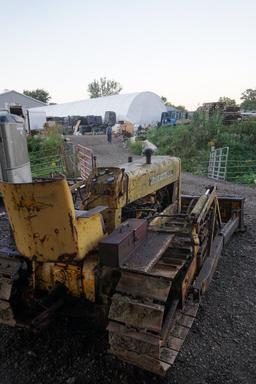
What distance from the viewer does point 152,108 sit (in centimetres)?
4009

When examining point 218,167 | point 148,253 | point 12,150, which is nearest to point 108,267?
point 148,253

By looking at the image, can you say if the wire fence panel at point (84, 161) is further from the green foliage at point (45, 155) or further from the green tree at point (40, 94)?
the green tree at point (40, 94)

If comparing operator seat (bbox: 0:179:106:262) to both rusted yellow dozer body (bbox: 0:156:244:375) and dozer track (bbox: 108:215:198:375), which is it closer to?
rusted yellow dozer body (bbox: 0:156:244:375)

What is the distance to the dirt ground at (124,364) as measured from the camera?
278 cm

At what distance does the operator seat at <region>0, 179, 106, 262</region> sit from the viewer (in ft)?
7.94

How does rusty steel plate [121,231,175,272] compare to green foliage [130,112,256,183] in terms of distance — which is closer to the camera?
rusty steel plate [121,231,175,272]

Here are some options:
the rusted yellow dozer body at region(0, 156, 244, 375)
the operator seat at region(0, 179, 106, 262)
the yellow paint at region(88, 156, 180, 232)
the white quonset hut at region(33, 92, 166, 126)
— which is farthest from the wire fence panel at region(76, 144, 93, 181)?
the white quonset hut at region(33, 92, 166, 126)

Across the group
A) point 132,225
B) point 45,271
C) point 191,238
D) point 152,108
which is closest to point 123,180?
point 132,225

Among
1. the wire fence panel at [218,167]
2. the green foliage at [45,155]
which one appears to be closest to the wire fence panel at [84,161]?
the green foliage at [45,155]

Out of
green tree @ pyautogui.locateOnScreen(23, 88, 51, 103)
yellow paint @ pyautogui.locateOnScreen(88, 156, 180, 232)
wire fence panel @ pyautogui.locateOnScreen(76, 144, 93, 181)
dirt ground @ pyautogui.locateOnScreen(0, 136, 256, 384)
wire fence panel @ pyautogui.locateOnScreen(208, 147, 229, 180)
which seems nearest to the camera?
dirt ground @ pyautogui.locateOnScreen(0, 136, 256, 384)

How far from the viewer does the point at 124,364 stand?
289 cm

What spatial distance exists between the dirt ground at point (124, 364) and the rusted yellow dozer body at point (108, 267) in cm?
37

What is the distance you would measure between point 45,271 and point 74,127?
30.6 metres

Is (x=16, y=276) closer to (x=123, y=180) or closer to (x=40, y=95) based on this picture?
(x=123, y=180)
